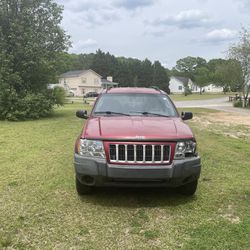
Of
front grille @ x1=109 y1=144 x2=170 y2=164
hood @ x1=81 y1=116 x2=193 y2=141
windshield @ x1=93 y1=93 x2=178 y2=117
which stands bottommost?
front grille @ x1=109 y1=144 x2=170 y2=164

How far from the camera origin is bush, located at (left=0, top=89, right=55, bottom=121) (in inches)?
680

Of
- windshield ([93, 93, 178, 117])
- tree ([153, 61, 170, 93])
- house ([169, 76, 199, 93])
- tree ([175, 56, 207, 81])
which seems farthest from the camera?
tree ([175, 56, 207, 81])

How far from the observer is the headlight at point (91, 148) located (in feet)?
14.5

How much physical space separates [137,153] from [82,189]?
1081 millimetres

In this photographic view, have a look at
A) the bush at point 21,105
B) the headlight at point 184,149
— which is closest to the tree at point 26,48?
the bush at point 21,105

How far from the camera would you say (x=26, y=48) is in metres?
17.3

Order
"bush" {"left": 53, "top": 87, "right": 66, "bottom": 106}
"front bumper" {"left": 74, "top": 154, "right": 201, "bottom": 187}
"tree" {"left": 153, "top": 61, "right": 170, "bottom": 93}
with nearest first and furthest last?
"front bumper" {"left": 74, "top": 154, "right": 201, "bottom": 187} → "bush" {"left": 53, "top": 87, "right": 66, "bottom": 106} → "tree" {"left": 153, "top": 61, "right": 170, "bottom": 93}

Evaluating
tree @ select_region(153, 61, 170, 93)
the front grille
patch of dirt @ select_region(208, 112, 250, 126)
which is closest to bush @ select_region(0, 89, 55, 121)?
patch of dirt @ select_region(208, 112, 250, 126)

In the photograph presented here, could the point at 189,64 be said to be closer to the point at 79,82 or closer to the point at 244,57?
the point at 79,82

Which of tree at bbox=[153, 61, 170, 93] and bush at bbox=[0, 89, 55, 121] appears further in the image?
tree at bbox=[153, 61, 170, 93]

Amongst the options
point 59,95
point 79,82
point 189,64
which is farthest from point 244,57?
point 189,64

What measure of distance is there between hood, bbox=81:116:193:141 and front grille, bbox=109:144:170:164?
10 centimetres

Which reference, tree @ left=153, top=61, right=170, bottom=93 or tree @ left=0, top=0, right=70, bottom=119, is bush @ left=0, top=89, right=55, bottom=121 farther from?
tree @ left=153, top=61, right=170, bottom=93

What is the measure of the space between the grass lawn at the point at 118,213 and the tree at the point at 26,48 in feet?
37.1
